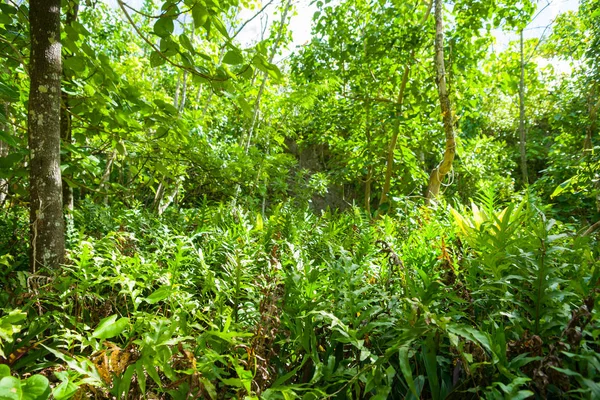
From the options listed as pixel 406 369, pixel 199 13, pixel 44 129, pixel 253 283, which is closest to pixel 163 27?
pixel 199 13

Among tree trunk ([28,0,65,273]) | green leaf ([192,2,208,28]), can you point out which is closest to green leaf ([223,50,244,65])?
green leaf ([192,2,208,28])

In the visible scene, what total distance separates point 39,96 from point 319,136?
17.4ft

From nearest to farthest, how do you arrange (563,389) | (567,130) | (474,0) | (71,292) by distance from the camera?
(563,389), (71,292), (474,0), (567,130)

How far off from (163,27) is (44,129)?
2.35 ft

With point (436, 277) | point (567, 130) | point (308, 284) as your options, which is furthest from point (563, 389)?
point (567, 130)

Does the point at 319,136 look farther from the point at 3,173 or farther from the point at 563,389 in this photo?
the point at 563,389

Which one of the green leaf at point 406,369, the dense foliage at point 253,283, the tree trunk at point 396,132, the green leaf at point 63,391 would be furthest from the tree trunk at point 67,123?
the tree trunk at point 396,132

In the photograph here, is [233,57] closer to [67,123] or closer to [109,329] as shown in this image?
[109,329]

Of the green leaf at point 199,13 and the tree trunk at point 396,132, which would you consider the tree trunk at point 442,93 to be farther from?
the green leaf at point 199,13

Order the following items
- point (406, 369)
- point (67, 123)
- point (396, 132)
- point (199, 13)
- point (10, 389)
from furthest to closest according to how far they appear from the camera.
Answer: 1. point (396, 132)
2. point (67, 123)
3. point (199, 13)
4. point (406, 369)
5. point (10, 389)

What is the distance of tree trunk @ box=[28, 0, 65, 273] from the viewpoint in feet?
5.45

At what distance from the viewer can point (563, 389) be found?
1.00 meters

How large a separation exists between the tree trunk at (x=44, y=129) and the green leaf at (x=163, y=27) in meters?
0.49

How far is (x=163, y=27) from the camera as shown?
5.47 feet
